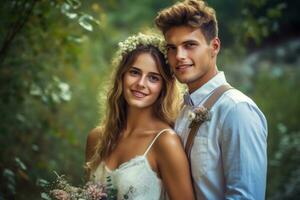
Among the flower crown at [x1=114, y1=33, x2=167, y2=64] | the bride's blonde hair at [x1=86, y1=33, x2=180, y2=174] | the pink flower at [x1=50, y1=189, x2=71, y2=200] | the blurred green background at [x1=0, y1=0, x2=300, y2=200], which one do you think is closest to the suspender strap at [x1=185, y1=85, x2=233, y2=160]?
the bride's blonde hair at [x1=86, y1=33, x2=180, y2=174]

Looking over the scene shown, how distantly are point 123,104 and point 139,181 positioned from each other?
700mm

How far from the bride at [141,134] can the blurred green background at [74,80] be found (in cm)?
35

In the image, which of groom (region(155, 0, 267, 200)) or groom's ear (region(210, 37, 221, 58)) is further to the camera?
groom's ear (region(210, 37, 221, 58))

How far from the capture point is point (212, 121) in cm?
287

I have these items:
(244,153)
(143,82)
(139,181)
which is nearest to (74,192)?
(139,181)

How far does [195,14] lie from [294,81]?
21.3 feet

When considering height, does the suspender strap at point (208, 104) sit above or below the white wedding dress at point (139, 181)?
above

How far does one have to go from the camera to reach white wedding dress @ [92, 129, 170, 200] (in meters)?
3.26

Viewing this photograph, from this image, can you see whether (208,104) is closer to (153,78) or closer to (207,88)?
(207,88)

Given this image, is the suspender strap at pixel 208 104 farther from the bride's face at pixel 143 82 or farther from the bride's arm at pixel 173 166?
the bride's face at pixel 143 82

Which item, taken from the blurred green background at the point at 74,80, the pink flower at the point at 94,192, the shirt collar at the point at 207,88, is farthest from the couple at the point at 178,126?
the blurred green background at the point at 74,80

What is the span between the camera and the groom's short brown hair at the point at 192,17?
305 cm

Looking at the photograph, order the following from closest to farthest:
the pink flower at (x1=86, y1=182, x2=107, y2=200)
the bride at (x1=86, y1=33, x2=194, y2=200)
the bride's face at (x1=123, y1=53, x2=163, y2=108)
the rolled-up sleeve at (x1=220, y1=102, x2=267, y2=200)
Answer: the rolled-up sleeve at (x1=220, y1=102, x2=267, y2=200) → the pink flower at (x1=86, y1=182, x2=107, y2=200) → the bride at (x1=86, y1=33, x2=194, y2=200) → the bride's face at (x1=123, y1=53, x2=163, y2=108)

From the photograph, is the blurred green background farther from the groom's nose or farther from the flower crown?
the groom's nose
